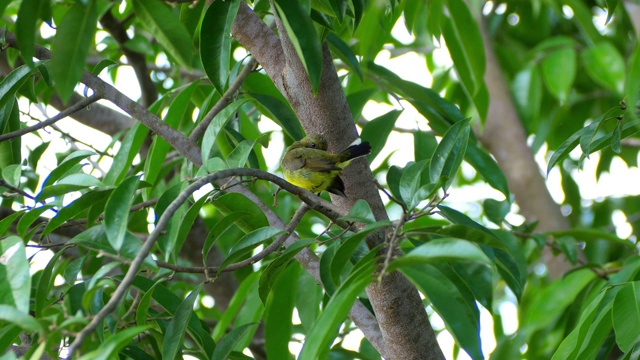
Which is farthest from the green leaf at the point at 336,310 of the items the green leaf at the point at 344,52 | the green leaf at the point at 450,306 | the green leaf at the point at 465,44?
the green leaf at the point at 465,44

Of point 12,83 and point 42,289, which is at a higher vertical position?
point 12,83

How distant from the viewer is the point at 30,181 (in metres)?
2.79

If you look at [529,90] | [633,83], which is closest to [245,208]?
[633,83]

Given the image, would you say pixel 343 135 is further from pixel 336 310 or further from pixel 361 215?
pixel 336 310

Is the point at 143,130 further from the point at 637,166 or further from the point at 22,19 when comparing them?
the point at 637,166

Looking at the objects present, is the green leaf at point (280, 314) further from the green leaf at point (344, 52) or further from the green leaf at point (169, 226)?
the green leaf at point (344, 52)

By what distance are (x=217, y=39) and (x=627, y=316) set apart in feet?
3.03

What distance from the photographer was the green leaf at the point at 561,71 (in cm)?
282

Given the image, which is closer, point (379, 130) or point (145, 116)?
point (145, 116)

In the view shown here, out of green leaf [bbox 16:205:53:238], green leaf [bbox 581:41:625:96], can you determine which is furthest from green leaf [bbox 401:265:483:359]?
green leaf [bbox 581:41:625:96]

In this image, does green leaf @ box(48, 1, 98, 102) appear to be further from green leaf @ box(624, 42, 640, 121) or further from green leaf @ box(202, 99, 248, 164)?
green leaf @ box(624, 42, 640, 121)

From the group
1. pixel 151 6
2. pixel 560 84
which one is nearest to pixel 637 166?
pixel 560 84

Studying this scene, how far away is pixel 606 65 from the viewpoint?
2699 millimetres

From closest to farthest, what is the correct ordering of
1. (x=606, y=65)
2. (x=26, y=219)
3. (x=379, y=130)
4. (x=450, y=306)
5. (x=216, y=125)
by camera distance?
1. (x=450, y=306)
2. (x=26, y=219)
3. (x=216, y=125)
4. (x=379, y=130)
5. (x=606, y=65)
